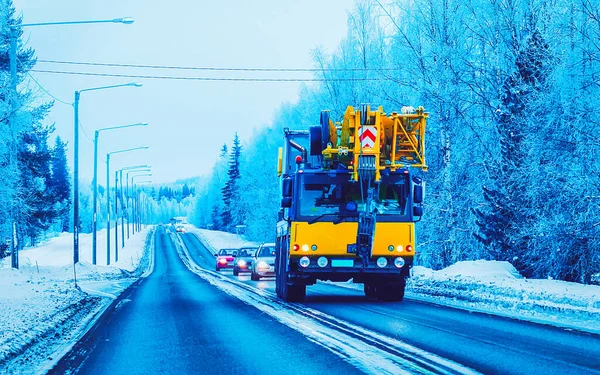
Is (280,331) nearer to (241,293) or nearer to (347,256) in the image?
(347,256)

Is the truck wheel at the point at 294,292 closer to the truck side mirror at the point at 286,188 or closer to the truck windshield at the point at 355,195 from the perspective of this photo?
the truck windshield at the point at 355,195

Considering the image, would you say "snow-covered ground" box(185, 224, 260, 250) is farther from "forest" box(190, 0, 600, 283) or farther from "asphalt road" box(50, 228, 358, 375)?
"asphalt road" box(50, 228, 358, 375)

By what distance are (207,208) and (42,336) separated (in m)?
177

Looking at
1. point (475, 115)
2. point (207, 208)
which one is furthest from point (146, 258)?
point (207, 208)

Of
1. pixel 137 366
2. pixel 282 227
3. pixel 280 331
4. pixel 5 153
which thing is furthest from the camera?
pixel 5 153

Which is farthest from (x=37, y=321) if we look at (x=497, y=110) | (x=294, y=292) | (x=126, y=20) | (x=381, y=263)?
(x=497, y=110)

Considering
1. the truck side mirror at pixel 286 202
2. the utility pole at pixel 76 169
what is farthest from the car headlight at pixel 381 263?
the utility pole at pixel 76 169

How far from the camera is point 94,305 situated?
19.8 m

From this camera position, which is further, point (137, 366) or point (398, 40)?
point (398, 40)

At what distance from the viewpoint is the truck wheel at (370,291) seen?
A: 19.8 m

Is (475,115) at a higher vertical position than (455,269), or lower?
higher

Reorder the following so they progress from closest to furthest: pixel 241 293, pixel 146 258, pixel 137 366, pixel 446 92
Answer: pixel 137 366
pixel 241 293
pixel 446 92
pixel 146 258

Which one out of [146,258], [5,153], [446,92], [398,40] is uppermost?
[398,40]

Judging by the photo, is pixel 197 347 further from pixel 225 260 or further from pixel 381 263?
pixel 225 260
